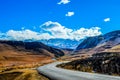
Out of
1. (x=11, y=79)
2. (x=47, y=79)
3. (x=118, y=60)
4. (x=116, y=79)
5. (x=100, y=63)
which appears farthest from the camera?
(x=100, y=63)

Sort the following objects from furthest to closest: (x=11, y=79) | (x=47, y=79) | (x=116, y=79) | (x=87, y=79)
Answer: (x=11, y=79), (x=47, y=79), (x=87, y=79), (x=116, y=79)

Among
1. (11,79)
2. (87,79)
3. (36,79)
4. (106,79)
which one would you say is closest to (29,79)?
(36,79)

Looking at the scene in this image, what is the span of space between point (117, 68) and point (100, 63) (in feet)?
31.8

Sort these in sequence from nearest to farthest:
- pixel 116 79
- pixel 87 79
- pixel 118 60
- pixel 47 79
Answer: pixel 116 79 < pixel 87 79 < pixel 47 79 < pixel 118 60

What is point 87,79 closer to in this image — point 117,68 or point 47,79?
point 47,79

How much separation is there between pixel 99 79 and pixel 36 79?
14.2 m

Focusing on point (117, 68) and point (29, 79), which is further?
point (117, 68)

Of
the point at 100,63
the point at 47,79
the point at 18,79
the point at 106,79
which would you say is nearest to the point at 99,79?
the point at 106,79

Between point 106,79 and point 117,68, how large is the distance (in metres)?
15.8

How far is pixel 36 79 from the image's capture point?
48.5 meters

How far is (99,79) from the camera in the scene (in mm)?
37688

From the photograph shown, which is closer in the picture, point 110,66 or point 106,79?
point 106,79

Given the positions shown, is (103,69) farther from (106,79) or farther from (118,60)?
(106,79)

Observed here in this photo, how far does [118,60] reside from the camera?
5669 centimetres
